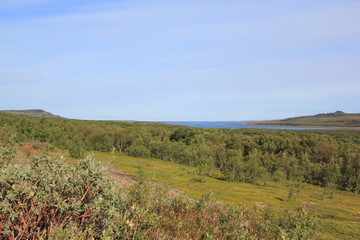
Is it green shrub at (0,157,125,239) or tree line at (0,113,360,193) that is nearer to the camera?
green shrub at (0,157,125,239)

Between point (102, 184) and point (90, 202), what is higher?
point (102, 184)

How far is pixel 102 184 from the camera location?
576cm

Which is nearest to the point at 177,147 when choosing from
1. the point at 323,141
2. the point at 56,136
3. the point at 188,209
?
the point at 56,136

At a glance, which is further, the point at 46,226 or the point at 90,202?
the point at 90,202

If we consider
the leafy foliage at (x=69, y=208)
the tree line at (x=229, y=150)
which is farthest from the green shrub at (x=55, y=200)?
the tree line at (x=229, y=150)

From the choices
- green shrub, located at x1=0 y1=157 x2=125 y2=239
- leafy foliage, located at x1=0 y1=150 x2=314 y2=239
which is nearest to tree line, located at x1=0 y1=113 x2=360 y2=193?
leafy foliage, located at x1=0 y1=150 x2=314 y2=239

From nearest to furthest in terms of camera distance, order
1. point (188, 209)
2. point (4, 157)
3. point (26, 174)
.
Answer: point (26, 174)
point (4, 157)
point (188, 209)

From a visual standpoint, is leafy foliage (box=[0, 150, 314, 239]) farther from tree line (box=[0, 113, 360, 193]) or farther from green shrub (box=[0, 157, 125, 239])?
tree line (box=[0, 113, 360, 193])

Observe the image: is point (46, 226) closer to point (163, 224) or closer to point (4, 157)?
point (163, 224)

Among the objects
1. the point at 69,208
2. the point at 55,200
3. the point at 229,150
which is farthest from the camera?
the point at 229,150

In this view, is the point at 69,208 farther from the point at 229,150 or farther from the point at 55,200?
the point at 229,150

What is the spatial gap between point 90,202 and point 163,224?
82.7 inches

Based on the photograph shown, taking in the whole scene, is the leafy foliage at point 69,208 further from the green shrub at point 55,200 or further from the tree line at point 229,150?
the tree line at point 229,150

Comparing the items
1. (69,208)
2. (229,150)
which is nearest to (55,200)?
(69,208)
